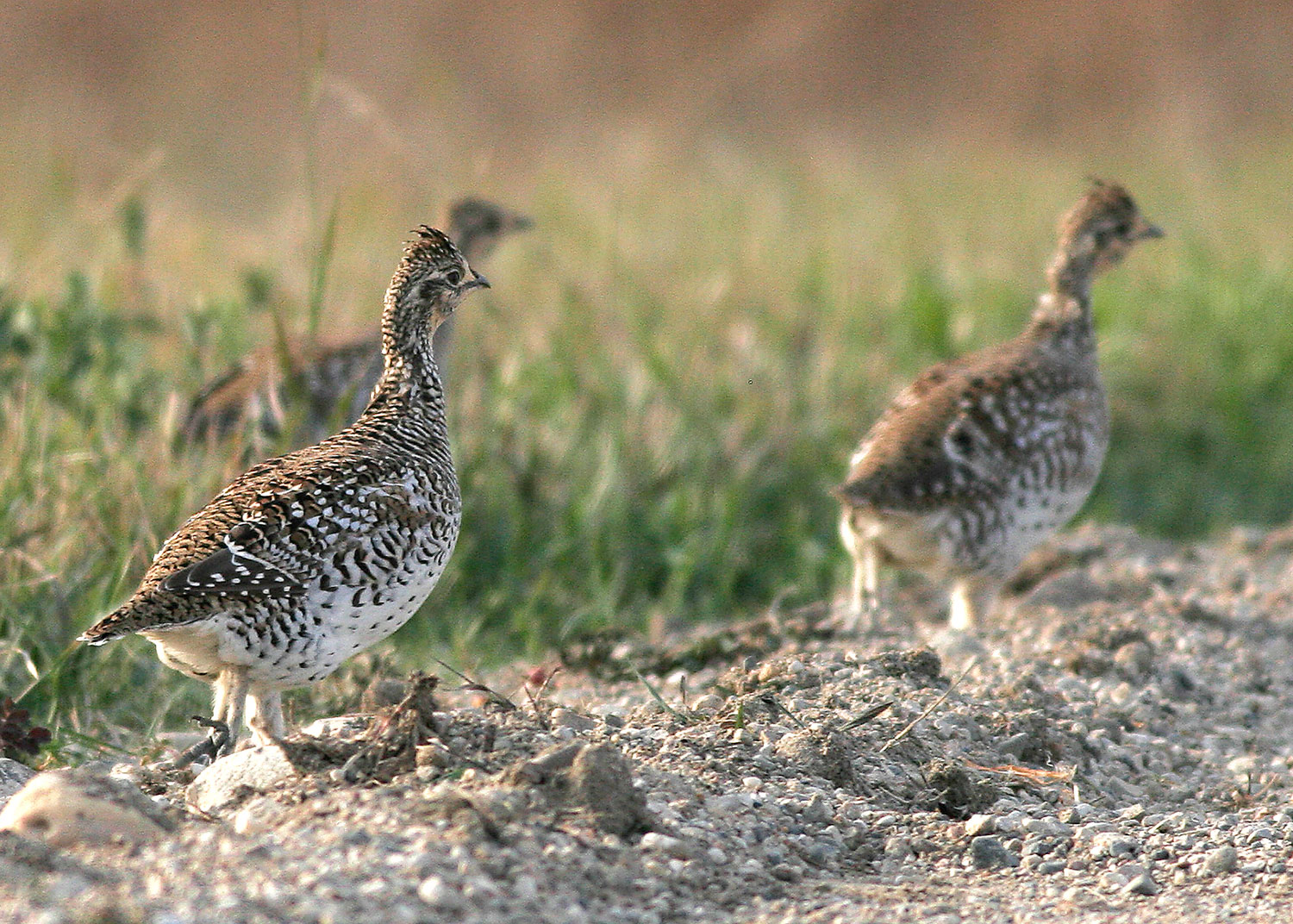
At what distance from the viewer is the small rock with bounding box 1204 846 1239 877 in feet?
13.4

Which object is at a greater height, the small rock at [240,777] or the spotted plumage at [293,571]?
the spotted plumage at [293,571]

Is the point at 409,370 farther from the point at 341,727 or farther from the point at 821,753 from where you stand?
the point at 821,753

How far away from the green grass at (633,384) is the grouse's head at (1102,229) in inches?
61.2

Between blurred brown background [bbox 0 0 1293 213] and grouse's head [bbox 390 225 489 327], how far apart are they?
5658mm

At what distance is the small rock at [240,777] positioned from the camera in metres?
3.95

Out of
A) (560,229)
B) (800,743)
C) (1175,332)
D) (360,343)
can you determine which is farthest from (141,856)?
(1175,332)

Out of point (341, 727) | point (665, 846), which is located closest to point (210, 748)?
point (341, 727)

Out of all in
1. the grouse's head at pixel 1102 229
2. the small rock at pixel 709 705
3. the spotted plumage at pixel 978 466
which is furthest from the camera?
the grouse's head at pixel 1102 229

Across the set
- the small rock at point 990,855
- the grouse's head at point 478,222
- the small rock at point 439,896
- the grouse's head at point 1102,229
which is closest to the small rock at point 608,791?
the small rock at point 439,896

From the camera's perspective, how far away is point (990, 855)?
407cm

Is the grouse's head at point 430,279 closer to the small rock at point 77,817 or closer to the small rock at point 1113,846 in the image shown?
the small rock at point 77,817

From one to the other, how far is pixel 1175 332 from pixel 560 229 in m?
3.85

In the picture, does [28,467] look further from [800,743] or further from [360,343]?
[800,743]

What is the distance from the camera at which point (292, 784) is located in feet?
12.7
